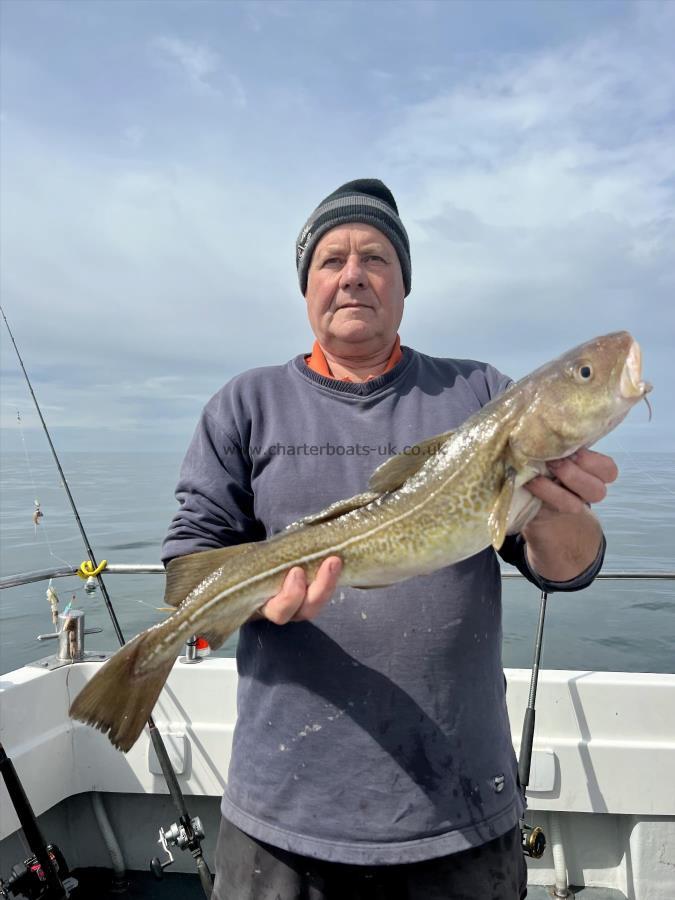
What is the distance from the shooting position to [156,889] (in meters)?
4.48

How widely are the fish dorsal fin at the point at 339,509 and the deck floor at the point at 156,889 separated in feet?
11.6

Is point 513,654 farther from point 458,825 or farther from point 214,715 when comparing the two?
point 458,825

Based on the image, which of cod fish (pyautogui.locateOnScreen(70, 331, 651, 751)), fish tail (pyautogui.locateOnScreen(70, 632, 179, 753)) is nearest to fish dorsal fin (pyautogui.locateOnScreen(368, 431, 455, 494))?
cod fish (pyautogui.locateOnScreen(70, 331, 651, 751))

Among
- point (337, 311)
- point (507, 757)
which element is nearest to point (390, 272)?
point (337, 311)

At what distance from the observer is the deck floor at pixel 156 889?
4.29 metres

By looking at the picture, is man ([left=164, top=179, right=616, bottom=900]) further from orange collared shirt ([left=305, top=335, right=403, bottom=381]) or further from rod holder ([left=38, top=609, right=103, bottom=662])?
rod holder ([left=38, top=609, right=103, bottom=662])

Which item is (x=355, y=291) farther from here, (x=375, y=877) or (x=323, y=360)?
(x=375, y=877)

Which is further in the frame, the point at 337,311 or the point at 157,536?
the point at 157,536

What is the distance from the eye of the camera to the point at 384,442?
271 cm

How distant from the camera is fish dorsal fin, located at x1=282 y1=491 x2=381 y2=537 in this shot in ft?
7.79

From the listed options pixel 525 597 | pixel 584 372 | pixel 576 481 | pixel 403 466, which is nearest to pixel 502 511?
pixel 576 481

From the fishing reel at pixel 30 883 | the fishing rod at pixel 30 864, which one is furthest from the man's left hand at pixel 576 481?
the fishing reel at pixel 30 883

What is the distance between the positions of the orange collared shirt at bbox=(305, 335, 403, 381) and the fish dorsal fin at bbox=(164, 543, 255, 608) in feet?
3.25

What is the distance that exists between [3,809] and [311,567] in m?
2.94
